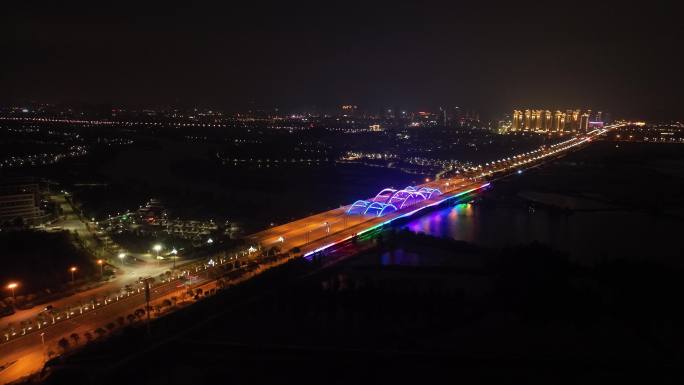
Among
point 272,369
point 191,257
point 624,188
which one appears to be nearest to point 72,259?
point 191,257

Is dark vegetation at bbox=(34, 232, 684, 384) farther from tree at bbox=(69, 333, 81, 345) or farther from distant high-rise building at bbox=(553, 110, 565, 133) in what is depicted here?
distant high-rise building at bbox=(553, 110, 565, 133)

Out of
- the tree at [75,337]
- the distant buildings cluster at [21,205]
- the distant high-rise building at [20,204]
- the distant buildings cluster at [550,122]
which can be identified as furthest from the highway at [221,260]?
the distant buildings cluster at [550,122]

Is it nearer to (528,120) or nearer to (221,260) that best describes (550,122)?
(528,120)

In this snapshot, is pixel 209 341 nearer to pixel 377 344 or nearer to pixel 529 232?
pixel 377 344

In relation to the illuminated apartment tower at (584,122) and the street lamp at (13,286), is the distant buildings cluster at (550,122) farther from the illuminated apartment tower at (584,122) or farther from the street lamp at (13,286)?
the street lamp at (13,286)

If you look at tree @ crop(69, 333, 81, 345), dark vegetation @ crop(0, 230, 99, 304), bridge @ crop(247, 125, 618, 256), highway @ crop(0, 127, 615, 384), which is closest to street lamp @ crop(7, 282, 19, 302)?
dark vegetation @ crop(0, 230, 99, 304)

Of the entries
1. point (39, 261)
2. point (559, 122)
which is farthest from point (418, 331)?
point (559, 122)
